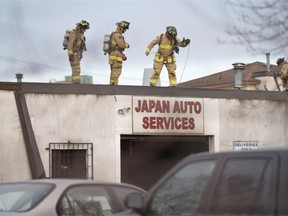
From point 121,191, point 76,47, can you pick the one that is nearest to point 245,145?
point 76,47

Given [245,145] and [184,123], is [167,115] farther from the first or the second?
[245,145]

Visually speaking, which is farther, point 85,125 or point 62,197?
point 85,125

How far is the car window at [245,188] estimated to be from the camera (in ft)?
13.9

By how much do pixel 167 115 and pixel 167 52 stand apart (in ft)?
7.75

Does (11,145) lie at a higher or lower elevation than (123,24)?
lower

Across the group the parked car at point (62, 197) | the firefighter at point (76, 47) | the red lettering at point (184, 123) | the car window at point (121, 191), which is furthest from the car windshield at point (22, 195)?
the firefighter at point (76, 47)

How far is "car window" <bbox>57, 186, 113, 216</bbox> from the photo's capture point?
23.4ft

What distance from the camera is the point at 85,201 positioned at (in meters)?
7.41

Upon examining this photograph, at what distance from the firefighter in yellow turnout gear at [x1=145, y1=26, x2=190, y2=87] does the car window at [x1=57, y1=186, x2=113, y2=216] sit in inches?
370

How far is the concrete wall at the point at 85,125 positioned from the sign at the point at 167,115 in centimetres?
19

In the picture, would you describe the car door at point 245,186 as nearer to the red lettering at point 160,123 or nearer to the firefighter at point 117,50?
the red lettering at point 160,123

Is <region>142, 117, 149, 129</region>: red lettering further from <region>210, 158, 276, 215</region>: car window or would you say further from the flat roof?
<region>210, 158, 276, 215</region>: car window

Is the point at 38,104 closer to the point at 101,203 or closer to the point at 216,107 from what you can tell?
the point at 216,107

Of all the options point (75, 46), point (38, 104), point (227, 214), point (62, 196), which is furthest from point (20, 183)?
point (75, 46)
